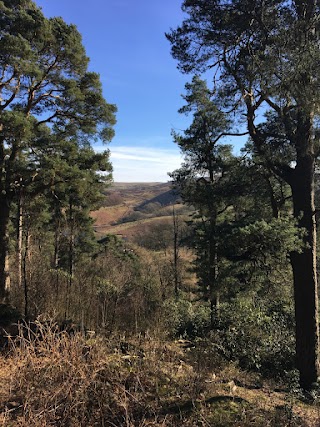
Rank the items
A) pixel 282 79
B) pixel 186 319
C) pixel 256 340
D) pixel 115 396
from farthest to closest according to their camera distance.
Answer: pixel 186 319, pixel 256 340, pixel 282 79, pixel 115 396

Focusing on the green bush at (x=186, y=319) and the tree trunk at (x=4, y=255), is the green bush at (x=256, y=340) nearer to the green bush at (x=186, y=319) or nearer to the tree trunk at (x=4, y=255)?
the green bush at (x=186, y=319)

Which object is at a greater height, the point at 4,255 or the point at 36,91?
the point at 36,91

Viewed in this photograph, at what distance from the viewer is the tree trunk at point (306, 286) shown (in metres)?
8.77

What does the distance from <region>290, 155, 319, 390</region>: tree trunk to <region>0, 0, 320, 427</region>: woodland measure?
0.03 m

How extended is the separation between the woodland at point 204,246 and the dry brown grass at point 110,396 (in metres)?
0.02

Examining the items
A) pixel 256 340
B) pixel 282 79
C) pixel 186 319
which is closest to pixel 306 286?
pixel 256 340

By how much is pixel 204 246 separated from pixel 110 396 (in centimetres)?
715

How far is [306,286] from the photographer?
8.84m

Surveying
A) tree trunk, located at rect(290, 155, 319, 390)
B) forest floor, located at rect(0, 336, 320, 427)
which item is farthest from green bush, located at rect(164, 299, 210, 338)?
forest floor, located at rect(0, 336, 320, 427)

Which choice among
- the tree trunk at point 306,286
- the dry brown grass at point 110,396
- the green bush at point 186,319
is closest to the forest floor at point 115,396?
the dry brown grass at point 110,396

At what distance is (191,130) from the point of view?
1652cm

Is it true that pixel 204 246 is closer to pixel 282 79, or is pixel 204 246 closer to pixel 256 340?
pixel 256 340

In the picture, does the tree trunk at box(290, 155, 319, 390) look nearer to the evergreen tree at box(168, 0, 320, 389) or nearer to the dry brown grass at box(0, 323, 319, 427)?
the evergreen tree at box(168, 0, 320, 389)

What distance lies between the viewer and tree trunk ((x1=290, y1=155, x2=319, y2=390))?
8.77m
